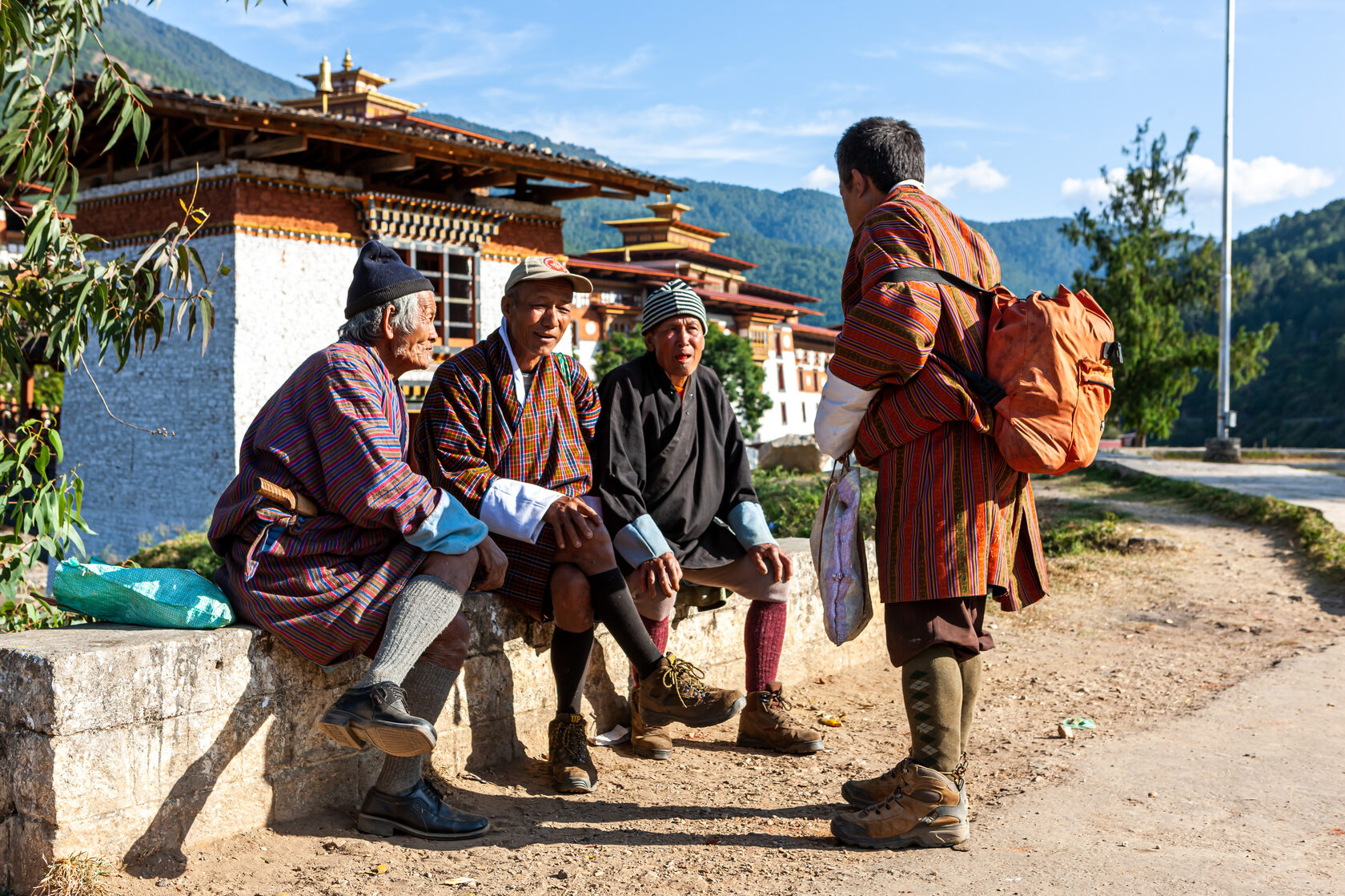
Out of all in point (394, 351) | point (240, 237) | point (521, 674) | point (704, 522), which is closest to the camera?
point (394, 351)

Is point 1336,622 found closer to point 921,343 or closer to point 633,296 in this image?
point 921,343

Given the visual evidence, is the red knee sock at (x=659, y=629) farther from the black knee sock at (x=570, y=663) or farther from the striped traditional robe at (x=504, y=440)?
the striped traditional robe at (x=504, y=440)

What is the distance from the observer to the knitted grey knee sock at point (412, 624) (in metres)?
2.85

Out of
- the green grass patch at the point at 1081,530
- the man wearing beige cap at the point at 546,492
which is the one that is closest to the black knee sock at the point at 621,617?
the man wearing beige cap at the point at 546,492

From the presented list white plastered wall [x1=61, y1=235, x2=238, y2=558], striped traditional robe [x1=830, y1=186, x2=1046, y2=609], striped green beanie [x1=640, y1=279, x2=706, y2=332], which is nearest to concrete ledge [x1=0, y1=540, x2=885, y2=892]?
striped green beanie [x1=640, y1=279, x2=706, y2=332]

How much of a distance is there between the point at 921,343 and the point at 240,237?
1350 cm

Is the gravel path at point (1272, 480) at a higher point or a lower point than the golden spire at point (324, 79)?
lower

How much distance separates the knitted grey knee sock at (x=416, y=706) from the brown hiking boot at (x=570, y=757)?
1.72 ft

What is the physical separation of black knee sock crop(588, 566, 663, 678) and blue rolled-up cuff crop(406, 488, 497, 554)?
531 mm

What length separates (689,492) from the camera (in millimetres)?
3938

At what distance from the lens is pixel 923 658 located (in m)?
2.98

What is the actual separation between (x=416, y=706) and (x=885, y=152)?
218cm

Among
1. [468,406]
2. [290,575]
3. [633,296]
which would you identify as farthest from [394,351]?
[633,296]

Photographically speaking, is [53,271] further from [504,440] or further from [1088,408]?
[1088,408]
